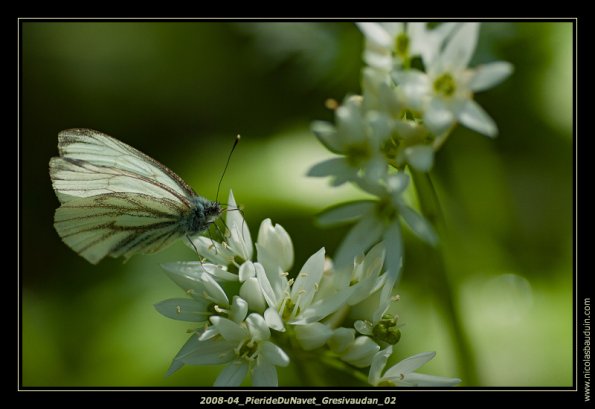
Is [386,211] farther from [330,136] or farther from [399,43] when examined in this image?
[399,43]

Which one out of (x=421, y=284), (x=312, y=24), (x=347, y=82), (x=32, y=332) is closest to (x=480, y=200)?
(x=421, y=284)

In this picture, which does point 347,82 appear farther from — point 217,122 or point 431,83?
point 431,83

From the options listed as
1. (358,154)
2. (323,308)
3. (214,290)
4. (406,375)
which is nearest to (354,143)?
(358,154)

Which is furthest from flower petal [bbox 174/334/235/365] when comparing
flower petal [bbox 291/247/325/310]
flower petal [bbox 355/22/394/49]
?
flower petal [bbox 355/22/394/49]

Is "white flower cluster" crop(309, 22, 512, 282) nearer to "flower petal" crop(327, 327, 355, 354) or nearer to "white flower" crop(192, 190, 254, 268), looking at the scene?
"flower petal" crop(327, 327, 355, 354)

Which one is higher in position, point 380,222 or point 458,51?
point 458,51

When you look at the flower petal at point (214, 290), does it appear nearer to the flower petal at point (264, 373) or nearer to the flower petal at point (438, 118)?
the flower petal at point (264, 373)

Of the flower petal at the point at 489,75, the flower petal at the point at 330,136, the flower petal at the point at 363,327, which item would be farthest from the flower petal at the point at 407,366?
the flower petal at the point at 489,75
